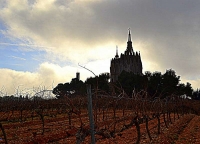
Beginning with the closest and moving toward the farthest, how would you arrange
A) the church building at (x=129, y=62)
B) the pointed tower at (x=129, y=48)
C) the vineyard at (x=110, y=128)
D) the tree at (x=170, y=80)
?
the vineyard at (x=110, y=128) < the tree at (x=170, y=80) < the church building at (x=129, y=62) < the pointed tower at (x=129, y=48)

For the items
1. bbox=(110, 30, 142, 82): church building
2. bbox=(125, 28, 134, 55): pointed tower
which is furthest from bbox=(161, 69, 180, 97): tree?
bbox=(125, 28, 134, 55): pointed tower

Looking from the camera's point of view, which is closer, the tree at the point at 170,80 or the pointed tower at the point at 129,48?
the tree at the point at 170,80

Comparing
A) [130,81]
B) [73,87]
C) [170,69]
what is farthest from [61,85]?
[170,69]

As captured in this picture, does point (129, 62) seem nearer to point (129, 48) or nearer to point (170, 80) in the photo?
point (129, 48)

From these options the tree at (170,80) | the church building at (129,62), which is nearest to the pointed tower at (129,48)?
the church building at (129,62)

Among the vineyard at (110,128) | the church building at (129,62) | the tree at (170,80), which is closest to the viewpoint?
the vineyard at (110,128)

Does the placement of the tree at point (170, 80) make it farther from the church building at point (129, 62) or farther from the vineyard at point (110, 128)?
the church building at point (129, 62)

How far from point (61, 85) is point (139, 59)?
117ft

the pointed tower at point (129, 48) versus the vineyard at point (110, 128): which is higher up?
the pointed tower at point (129, 48)

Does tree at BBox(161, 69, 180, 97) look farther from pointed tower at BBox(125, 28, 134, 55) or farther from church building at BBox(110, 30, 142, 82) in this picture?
pointed tower at BBox(125, 28, 134, 55)

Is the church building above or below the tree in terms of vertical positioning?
above

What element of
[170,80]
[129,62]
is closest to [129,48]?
[129,62]

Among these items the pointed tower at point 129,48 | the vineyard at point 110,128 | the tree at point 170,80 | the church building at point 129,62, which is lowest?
the vineyard at point 110,128

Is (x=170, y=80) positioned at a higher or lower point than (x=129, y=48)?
lower
